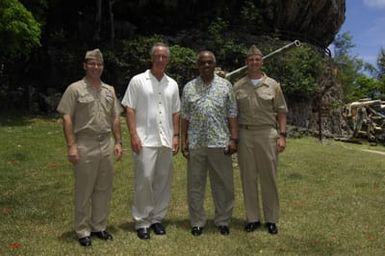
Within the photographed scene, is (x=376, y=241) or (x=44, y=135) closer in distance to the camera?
(x=376, y=241)

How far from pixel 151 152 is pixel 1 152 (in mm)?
7921

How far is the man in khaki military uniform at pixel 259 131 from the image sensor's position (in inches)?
246

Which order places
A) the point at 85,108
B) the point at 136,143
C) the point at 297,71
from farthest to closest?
the point at 297,71, the point at 136,143, the point at 85,108

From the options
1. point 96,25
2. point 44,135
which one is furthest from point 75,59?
point 44,135

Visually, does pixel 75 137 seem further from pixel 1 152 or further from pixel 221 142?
pixel 1 152

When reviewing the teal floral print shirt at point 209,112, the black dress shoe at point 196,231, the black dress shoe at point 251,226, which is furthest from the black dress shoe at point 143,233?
the black dress shoe at point 251,226

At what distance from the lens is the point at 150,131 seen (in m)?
6.02

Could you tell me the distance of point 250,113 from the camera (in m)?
6.23

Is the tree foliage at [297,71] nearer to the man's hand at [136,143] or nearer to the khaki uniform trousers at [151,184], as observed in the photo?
the khaki uniform trousers at [151,184]

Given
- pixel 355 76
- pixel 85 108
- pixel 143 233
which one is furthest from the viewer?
pixel 355 76

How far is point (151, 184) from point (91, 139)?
0.91 m

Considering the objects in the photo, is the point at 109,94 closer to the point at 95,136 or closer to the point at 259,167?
the point at 95,136

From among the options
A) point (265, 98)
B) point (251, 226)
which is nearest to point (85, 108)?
point (265, 98)

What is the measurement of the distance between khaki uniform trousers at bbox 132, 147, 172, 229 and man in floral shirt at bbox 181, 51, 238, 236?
32 cm
